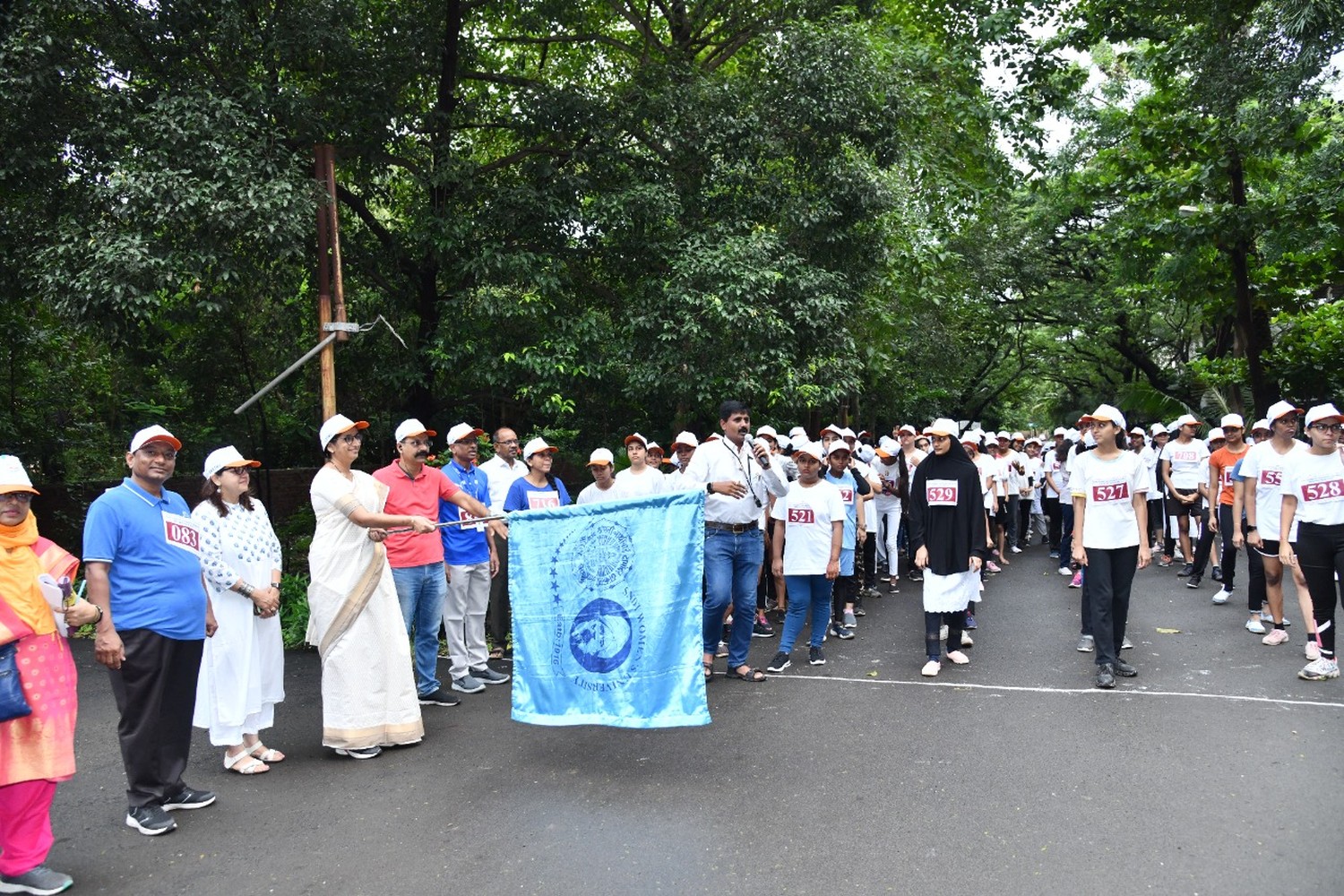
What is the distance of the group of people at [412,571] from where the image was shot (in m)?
4.73

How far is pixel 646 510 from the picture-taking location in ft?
19.5

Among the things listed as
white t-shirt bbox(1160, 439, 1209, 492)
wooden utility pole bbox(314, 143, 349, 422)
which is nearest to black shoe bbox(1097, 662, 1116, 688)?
white t-shirt bbox(1160, 439, 1209, 492)

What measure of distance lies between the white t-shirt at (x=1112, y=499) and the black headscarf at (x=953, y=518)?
2.62 ft

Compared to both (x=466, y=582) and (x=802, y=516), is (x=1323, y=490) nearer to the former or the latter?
(x=802, y=516)

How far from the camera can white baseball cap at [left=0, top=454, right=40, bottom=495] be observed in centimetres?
456

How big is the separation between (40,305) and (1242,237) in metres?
19.1

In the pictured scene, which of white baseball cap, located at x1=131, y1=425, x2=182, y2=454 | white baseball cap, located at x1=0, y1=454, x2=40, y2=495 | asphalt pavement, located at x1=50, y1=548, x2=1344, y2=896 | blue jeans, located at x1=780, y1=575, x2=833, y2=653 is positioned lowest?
asphalt pavement, located at x1=50, y1=548, x2=1344, y2=896

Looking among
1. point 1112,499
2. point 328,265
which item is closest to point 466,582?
point 1112,499

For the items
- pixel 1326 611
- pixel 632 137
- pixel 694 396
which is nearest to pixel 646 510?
pixel 1326 611

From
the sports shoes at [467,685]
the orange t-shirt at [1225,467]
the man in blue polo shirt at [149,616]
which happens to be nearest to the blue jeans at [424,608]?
the sports shoes at [467,685]

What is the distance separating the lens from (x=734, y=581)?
7.98m

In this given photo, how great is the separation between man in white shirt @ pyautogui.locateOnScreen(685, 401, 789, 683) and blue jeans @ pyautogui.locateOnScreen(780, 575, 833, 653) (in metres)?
0.41

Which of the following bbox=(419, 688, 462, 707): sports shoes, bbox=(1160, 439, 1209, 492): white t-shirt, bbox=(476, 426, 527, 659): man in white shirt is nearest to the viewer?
bbox=(419, 688, 462, 707): sports shoes

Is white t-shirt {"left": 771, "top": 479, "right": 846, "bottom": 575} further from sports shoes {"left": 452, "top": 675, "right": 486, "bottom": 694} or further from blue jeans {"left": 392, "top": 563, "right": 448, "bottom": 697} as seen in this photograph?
blue jeans {"left": 392, "top": 563, "right": 448, "bottom": 697}
